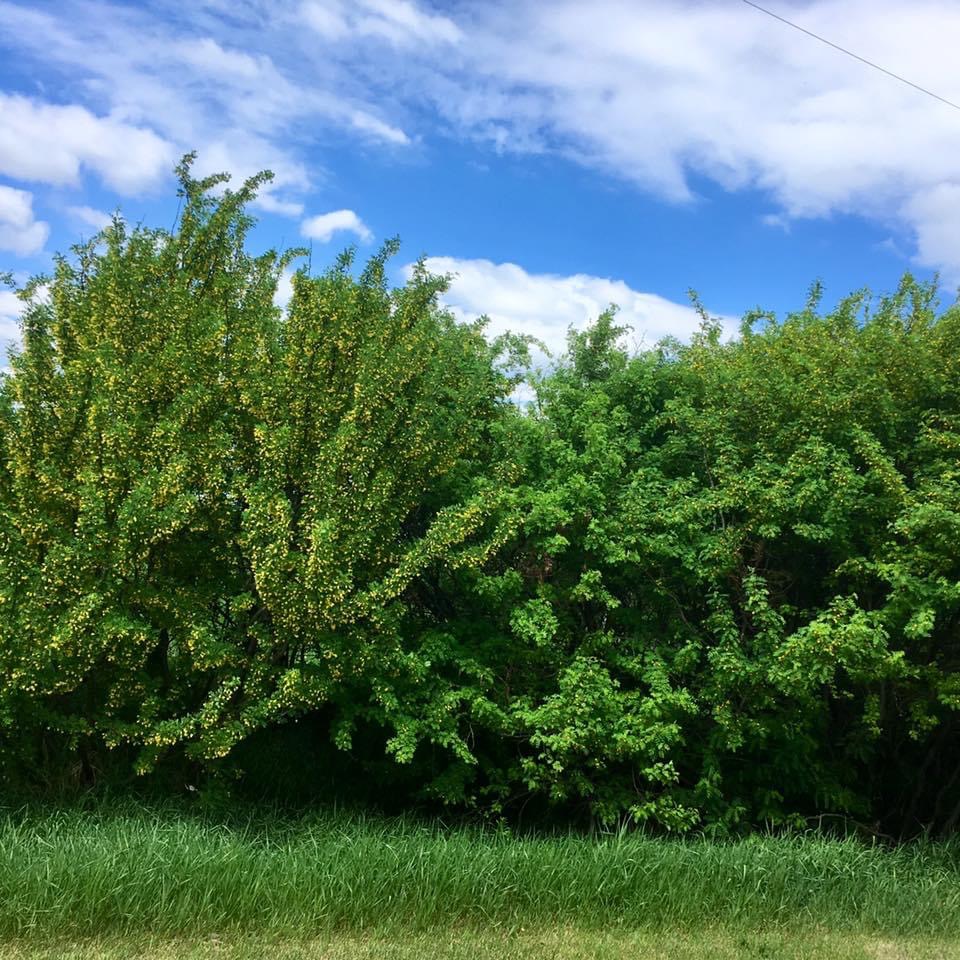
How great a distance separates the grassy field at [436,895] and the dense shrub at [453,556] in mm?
866

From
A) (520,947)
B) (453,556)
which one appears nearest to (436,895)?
(520,947)

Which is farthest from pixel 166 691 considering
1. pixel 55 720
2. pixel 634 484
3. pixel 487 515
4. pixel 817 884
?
pixel 817 884

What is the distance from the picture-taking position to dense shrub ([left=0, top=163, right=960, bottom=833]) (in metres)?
6.52

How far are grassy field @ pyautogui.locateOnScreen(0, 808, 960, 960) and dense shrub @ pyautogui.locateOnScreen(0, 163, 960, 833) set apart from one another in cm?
87

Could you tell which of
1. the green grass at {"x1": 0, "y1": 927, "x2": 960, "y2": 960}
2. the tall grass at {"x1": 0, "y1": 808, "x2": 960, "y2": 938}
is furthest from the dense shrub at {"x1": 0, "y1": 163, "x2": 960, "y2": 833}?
the green grass at {"x1": 0, "y1": 927, "x2": 960, "y2": 960}

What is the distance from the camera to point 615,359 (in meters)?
9.44

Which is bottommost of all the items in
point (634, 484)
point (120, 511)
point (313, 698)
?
point (313, 698)

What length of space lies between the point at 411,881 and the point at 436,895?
7.5 inches

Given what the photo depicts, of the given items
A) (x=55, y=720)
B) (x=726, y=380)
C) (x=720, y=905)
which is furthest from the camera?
(x=726, y=380)

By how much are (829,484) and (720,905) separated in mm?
3566

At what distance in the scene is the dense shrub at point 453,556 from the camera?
21.4 ft

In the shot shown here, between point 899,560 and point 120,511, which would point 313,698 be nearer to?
point 120,511

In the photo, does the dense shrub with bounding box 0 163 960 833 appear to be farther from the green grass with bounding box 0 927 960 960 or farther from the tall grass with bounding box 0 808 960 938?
the green grass with bounding box 0 927 960 960

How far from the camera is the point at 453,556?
23.5 feet
